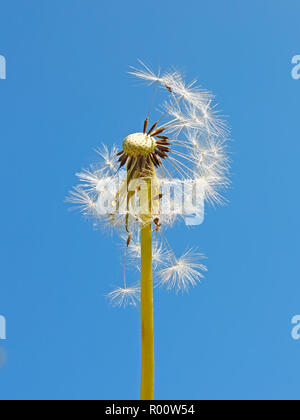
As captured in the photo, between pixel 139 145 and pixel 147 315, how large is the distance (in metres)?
2.85

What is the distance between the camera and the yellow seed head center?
29.4 ft

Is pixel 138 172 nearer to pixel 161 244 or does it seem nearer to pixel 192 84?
pixel 161 244

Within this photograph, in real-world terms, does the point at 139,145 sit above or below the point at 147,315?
above

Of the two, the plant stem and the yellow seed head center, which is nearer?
the plant stem

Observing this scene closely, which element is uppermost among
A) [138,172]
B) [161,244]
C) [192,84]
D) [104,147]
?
[192,84]

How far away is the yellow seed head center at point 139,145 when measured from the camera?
29.4 feet

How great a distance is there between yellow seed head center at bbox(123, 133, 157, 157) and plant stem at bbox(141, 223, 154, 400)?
1.23 metres

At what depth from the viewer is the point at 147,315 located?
29.2ft

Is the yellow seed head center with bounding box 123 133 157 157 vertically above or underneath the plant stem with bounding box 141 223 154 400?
above
